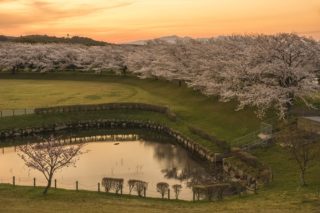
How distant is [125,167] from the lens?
44906mm

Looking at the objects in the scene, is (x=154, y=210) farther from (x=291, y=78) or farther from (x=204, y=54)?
(x=204, y=54)

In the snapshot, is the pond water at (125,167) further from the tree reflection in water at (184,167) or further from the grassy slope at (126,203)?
the grassy slope at (126,203)

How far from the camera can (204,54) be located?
83.4 metres

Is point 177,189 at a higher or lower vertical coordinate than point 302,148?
lower

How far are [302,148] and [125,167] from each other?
63.1 ft

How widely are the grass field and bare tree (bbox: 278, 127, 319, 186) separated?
0.86 m

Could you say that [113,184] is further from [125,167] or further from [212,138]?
[212,138]

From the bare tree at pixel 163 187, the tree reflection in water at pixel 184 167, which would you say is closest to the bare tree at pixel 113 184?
the bare tree at pixel 163 187

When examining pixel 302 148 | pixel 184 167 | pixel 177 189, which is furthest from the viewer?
pixel 184 167

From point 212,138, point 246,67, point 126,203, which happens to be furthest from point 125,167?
point 246,67

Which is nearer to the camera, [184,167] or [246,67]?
[184,167]

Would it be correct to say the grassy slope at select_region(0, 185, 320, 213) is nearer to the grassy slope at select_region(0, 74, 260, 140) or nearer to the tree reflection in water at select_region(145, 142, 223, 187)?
the tree reflection in water at select_region(145, 142, 223, 187)

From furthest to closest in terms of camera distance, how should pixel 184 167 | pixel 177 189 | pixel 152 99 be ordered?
pixel 152 99, pixel 184 167, pixel 177 189

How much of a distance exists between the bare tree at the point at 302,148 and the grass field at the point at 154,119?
2.81ft
